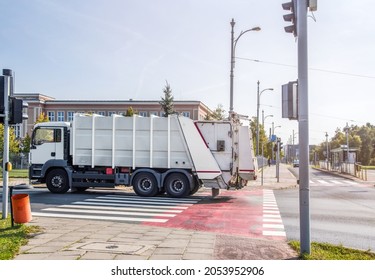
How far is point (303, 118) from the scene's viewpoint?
22.3ft

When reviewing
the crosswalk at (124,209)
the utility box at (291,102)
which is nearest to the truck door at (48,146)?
the crosswalk at (124,209)

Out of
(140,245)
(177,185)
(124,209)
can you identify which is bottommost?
(124,209)

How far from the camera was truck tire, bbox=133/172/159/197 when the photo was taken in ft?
54.2

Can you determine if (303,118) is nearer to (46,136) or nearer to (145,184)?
(145,184)

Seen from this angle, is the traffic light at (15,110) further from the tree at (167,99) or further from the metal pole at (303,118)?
the tree at (167,99)

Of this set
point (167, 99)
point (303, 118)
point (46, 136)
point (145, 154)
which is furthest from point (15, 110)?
point (167, 99)

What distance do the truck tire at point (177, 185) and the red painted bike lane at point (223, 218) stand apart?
851 mm

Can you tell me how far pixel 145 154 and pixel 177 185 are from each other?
1840mm

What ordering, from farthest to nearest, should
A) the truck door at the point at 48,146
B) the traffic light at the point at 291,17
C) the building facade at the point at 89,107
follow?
the building facade at the point at 89,107
the truck door at the point at 48,146
the traffic light at the point at 291,17

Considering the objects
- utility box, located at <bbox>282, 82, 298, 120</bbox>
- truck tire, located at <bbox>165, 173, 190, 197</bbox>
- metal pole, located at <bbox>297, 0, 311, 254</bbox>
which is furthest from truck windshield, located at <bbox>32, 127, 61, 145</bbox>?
metal pole, located at <bbox>297, 0, 311, 254</bbox>

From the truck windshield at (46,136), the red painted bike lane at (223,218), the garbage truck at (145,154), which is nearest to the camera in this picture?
the red painted bike lane at (223,218)

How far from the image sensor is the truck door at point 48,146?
691 inches

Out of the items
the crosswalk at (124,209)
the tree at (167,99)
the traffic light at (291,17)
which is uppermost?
the tree at (167,99)

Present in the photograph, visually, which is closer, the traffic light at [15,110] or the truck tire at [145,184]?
the traffic light at [15,110]
